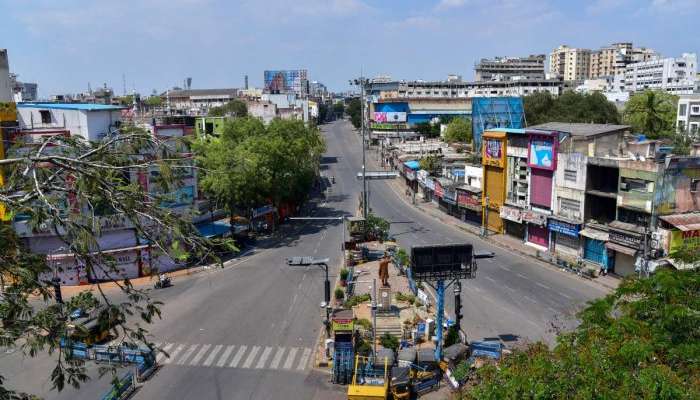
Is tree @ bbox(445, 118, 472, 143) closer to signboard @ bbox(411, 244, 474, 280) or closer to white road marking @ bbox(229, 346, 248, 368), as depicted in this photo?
signboard @ bbox(411, 244, 474, 280)

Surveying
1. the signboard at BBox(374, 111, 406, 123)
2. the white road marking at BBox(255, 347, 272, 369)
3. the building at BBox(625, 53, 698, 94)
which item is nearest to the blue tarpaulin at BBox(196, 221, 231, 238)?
the white road marking at BBox(255, 347, 272, 369)

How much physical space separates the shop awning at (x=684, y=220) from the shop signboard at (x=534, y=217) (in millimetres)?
8299

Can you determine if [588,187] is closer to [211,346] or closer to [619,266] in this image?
[619,266]

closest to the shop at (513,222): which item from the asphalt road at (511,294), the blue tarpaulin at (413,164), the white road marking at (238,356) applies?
the asphalt road at (511,294)

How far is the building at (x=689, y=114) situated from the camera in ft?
222

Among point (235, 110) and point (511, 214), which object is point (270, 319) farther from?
point (235, 110)

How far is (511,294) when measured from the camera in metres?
29.2

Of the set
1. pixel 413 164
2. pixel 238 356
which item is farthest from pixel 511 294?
pixel 413 164

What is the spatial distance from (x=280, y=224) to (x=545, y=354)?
3864 cm

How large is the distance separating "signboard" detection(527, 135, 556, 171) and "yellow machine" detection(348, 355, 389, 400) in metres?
21.5

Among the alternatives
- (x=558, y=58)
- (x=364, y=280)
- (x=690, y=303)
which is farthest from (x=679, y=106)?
(x=558, y=58)

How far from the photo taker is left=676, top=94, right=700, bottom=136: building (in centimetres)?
6762

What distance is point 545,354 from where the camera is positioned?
1166 cm

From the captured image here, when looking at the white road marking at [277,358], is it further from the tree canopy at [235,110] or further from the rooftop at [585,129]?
the tree canopy at [235,110]
